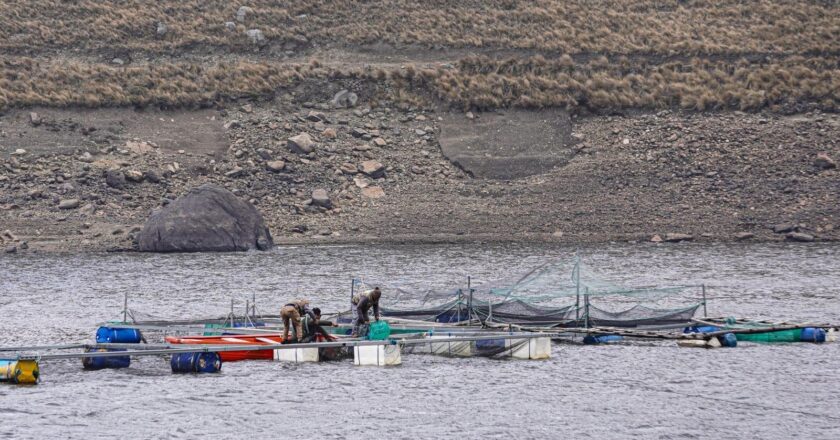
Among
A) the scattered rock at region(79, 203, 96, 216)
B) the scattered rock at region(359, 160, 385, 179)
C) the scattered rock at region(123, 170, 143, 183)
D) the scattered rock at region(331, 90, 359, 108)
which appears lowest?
the scattered rock at region(79, 203, 96, 216)

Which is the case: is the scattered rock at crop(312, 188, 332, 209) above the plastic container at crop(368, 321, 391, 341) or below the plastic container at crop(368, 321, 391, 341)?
above

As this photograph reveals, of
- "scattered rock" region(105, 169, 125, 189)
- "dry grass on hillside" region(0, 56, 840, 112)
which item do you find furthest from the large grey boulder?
"dry grass on hillside" region(0, 56, 840, 112)

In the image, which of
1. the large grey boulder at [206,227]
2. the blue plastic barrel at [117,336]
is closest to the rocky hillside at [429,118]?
the large grey boulder at [206,227]

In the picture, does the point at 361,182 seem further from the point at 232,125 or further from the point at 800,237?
the point at 800,237

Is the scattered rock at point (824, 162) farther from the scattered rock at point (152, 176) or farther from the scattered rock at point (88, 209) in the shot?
the scattered rock at point (88, 209)

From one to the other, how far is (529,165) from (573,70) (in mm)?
13369

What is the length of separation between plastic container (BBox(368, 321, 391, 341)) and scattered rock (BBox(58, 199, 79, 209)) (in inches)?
1450

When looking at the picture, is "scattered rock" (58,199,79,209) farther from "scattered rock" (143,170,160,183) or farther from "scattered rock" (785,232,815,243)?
"scattered rock" (785,232,815,243)

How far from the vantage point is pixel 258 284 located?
5303 centimetres

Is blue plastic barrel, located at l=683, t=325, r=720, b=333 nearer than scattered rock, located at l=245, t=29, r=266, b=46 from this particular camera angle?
Yes

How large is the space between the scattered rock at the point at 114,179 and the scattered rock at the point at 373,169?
12990mm

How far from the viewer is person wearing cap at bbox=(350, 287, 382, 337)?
118ft

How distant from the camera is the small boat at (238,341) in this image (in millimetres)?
36656

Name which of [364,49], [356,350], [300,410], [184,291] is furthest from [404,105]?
[300,410]
